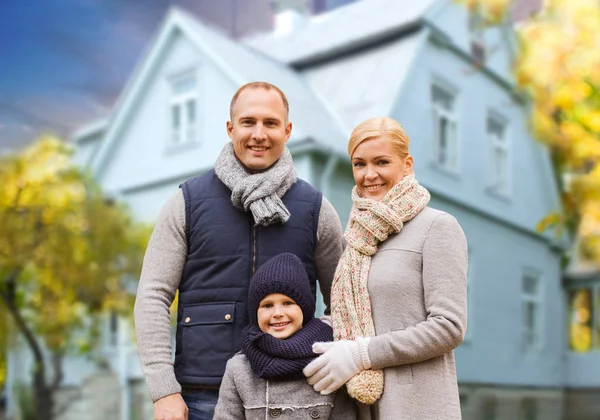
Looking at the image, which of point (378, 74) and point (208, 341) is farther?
point (378, 74)

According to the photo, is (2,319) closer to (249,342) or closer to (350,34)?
(350,34)

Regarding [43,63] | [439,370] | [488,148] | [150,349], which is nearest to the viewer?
[439,370]

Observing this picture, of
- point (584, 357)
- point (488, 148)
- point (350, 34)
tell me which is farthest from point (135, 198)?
point (584, 357)

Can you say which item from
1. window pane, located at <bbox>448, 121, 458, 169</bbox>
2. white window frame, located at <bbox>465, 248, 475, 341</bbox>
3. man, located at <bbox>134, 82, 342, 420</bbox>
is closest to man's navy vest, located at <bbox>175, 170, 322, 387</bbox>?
man, located at <bbox>134, 82, 342, 420</bbox>

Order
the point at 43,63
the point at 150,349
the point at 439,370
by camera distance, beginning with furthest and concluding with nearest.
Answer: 1. the point at 43,63
2. the point at 150,349
3. the point at 439,370

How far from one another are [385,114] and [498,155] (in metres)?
2.06

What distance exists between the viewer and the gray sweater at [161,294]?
208 centimetres

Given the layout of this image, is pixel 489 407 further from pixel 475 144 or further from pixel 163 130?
pixel 163 130

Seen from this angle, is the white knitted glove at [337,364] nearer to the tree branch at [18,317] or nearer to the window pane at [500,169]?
the tree branch at [18,317]

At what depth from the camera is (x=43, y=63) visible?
641 centimetres

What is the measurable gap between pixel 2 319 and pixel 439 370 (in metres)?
5.58

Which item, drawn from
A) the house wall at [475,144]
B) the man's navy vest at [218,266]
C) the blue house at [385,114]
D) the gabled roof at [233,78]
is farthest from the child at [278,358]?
the house wall at [475,144]

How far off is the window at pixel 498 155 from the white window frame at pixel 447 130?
57 centimetres

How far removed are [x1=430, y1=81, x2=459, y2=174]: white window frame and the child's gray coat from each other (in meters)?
5.03
